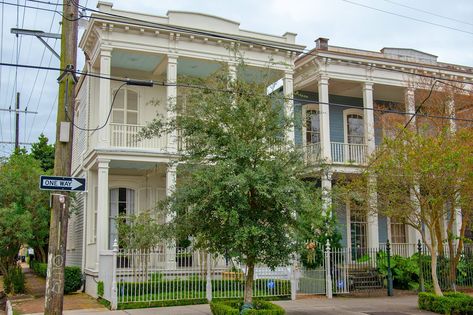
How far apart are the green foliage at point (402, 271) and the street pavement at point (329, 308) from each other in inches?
97.6

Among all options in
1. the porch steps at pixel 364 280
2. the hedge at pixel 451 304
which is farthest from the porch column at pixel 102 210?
the hedge at pixel 451 304

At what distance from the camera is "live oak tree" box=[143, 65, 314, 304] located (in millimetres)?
11438

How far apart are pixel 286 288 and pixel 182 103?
7.45 m

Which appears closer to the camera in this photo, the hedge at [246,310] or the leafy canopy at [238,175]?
the leafy canopy at [238,175]

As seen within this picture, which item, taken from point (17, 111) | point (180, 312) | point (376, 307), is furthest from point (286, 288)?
point (17, 111)

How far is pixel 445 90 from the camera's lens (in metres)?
21.3

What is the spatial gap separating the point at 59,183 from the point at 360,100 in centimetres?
1786

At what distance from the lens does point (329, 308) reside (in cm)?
1537

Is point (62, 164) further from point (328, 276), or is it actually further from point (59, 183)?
point (328, 276)

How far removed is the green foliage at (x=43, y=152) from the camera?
3409cm

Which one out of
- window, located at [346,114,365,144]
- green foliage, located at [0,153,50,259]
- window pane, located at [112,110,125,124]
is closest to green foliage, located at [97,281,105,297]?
green foliage, located at [0,153,50,259]

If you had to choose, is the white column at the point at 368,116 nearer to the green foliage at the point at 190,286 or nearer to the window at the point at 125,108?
the green foliage at the point at 190,286

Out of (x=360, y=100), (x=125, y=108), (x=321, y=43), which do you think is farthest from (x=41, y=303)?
(x=360, y=100)

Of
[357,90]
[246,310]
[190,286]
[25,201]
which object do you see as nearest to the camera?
[246,310]
